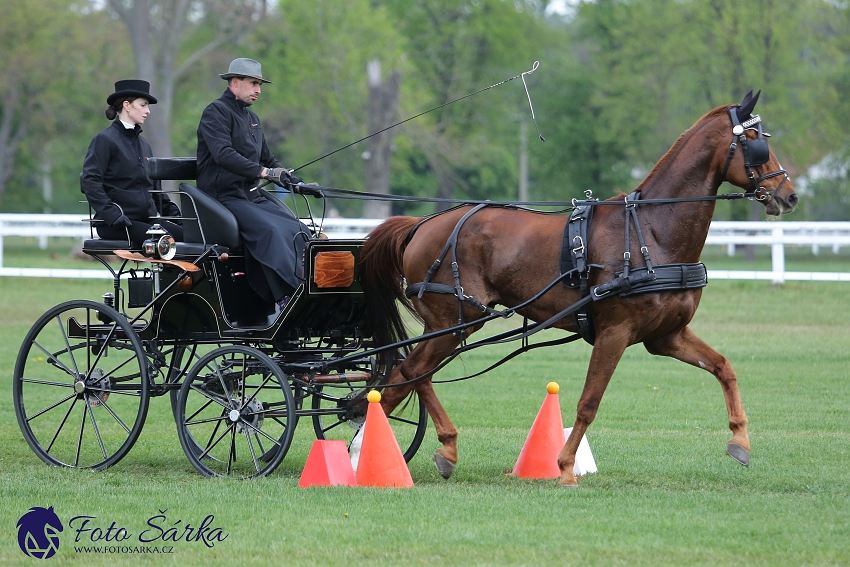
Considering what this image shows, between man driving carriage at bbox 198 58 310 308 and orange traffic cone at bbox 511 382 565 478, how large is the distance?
1750mm

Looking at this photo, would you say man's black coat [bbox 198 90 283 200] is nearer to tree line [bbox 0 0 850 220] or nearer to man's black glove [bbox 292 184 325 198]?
man's black glove [bbox 292 184 325 198]

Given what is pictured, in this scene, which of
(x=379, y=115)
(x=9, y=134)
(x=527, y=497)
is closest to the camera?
(x=527, y=497)

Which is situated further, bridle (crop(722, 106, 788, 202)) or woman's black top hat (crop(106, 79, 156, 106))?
woman's black top hat (crop(106, 79, 156, 106))

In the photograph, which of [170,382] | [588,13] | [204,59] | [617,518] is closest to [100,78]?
[204,59]

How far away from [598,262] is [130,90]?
344 cm

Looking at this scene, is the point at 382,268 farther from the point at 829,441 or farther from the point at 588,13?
the point at 588,13

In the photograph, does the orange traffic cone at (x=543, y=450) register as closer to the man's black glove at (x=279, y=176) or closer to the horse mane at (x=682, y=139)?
the horse mane at (x=682, y=139)

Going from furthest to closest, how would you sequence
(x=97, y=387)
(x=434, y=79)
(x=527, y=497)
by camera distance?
(x=434, y=79)
(x=97, y=387)
(x=527, y=497)

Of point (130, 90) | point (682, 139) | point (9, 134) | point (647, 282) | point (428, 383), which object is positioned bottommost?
point (428, 383)

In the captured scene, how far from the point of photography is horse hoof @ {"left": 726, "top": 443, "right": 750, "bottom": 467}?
21.6ft

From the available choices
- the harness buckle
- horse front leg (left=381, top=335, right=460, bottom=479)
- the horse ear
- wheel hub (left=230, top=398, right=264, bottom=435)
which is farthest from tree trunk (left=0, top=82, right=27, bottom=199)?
the horse ear

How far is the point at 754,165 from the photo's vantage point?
642 centimetres

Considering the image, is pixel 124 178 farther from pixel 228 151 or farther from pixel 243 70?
pixel 243 70

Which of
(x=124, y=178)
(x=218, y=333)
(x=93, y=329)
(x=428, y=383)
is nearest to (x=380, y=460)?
(x=428, y=383)
